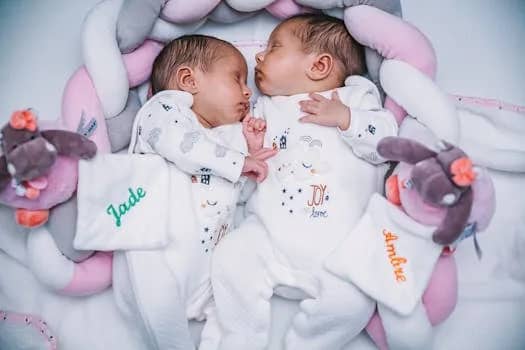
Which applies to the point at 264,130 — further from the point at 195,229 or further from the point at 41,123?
the point at 41,123

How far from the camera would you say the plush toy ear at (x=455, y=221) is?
1343 mm

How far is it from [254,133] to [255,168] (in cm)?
14

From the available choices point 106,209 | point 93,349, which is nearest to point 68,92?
point 106,209

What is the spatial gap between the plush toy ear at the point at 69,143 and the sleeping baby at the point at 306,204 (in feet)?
1.24

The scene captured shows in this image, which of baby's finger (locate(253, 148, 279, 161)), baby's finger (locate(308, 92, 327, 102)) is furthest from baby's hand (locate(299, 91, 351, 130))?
baby's finger (locate(253, 148, 279, 161))

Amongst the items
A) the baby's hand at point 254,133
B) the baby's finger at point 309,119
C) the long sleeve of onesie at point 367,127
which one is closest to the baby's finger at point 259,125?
the baby's hand at point 254,133

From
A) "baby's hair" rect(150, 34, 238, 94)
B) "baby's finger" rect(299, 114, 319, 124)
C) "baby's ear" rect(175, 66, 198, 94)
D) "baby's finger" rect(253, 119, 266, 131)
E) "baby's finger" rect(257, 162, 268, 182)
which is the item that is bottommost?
"baby's finger" rect(257, 162, 268, 182)

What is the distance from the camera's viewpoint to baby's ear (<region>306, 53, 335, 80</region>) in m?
1.73

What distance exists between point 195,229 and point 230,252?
9cm

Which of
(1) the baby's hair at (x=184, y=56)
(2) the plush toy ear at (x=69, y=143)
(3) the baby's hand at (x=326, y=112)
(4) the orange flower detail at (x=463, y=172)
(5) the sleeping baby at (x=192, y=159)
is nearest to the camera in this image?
(4) the orange flower detail at (x=463, y=172)

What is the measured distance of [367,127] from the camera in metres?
1.60

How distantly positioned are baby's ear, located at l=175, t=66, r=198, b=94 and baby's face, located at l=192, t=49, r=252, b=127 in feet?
0.04

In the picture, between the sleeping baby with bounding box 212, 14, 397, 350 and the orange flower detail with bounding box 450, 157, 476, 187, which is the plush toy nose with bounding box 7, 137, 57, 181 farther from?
the orange flower detail with bounding box 450, 157, 476, 187

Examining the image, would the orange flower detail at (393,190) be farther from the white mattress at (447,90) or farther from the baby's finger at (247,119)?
the baby's finger at (247,119)
